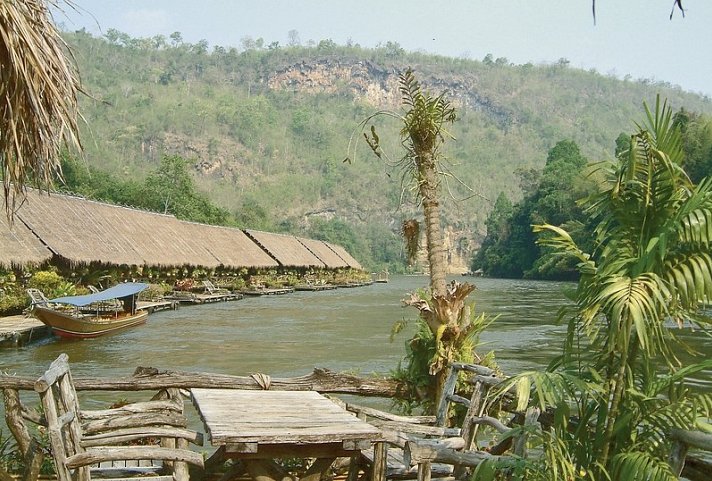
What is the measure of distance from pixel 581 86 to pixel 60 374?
17608cm

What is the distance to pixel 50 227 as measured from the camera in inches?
909

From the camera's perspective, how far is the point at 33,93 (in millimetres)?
4125

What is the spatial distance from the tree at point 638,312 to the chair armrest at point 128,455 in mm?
1658

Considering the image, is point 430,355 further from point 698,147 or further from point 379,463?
point 698,147

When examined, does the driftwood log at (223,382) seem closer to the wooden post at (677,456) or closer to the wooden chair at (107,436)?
the wooden chair at (107,436)

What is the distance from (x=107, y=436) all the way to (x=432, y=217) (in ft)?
10.2

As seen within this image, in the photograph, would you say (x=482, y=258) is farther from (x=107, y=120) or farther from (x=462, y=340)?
(x=462, y=340)

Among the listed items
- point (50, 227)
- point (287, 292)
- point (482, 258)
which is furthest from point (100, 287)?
point (482, 258)

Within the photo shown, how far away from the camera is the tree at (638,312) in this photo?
302 centimetres

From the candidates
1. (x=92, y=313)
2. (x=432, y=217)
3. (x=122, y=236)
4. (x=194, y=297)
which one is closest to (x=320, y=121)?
(x=194, y=297)

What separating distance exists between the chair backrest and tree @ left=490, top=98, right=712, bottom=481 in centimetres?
206

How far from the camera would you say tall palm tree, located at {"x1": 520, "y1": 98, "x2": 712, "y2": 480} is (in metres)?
3.02

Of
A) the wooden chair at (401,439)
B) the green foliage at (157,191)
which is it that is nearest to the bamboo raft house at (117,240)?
the green foliage at (157,191)

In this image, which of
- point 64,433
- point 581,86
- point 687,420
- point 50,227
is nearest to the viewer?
point 687,420
